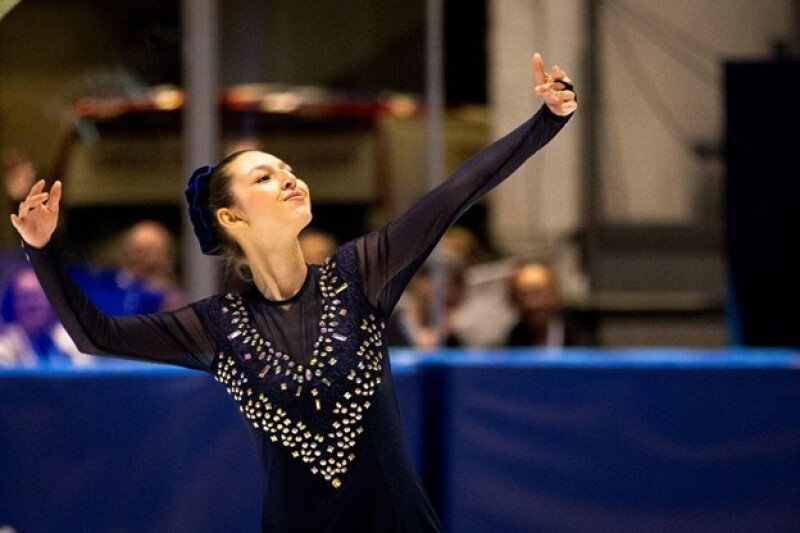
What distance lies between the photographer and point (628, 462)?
4.65 m

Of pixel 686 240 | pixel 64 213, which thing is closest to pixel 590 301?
pixel 686 240

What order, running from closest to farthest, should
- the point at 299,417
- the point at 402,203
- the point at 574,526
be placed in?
the point at 299,417 → the point at 574,526 → the point at 402,203

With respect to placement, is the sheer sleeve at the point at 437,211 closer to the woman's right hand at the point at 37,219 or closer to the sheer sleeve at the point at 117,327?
the sheer sleeve at the point at 117,327

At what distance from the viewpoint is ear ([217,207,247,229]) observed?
10.5ft

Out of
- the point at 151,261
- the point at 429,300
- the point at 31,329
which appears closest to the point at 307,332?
the point at 31,329

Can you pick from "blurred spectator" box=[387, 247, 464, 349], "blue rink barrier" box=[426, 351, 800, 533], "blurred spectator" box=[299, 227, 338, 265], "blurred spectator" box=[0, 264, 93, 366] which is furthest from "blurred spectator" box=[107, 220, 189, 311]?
"blue rink barrier" box=[426, 351, 800, 533]

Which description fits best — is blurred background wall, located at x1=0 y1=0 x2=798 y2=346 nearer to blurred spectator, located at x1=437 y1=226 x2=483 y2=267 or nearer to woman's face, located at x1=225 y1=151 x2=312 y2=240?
blurred spectator, located at x1=437 y1=226 x2=483 y2=267

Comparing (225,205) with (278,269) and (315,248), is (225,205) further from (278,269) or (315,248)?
(315,248)

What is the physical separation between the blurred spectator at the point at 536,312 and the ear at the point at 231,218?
10.2 ft

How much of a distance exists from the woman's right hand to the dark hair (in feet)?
1.16

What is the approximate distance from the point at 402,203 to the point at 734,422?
395cm

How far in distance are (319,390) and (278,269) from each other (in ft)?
0.98

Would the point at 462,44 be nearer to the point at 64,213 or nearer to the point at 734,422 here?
the point at 64,213

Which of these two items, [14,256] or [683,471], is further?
[14,256]
